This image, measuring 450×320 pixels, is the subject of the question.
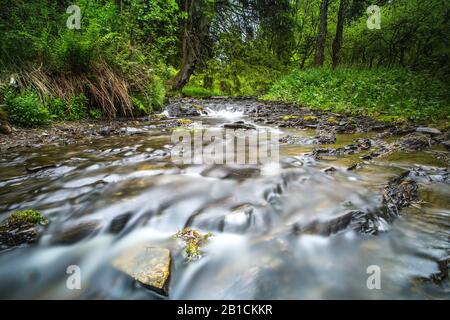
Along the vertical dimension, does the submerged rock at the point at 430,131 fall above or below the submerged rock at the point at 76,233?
above

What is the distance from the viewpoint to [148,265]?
68.4 inches

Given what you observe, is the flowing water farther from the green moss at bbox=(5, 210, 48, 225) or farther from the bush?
the bush

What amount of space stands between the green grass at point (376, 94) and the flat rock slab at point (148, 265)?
240 inches

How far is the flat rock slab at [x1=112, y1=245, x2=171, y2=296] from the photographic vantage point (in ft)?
5.29

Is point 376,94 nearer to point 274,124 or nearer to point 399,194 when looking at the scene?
point 274,124

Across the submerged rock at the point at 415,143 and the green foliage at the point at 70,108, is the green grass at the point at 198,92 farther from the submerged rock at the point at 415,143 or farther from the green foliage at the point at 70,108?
the submerged rock at the point at 415,143

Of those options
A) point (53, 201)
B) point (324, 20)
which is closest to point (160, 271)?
point (53, 201)

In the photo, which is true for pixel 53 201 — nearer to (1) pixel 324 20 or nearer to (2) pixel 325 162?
(2) pixel 325 162

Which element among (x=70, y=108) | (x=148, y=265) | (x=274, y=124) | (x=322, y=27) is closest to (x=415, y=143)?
(x=274, y=124)

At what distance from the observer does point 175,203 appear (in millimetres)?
2543

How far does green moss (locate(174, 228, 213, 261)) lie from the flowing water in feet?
0.15

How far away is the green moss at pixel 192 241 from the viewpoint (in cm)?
190

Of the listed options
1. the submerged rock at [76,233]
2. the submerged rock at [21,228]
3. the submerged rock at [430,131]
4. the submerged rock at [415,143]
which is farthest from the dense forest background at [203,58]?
the submerged rock at [76,233]

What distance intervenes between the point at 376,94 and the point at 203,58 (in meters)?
8.91
